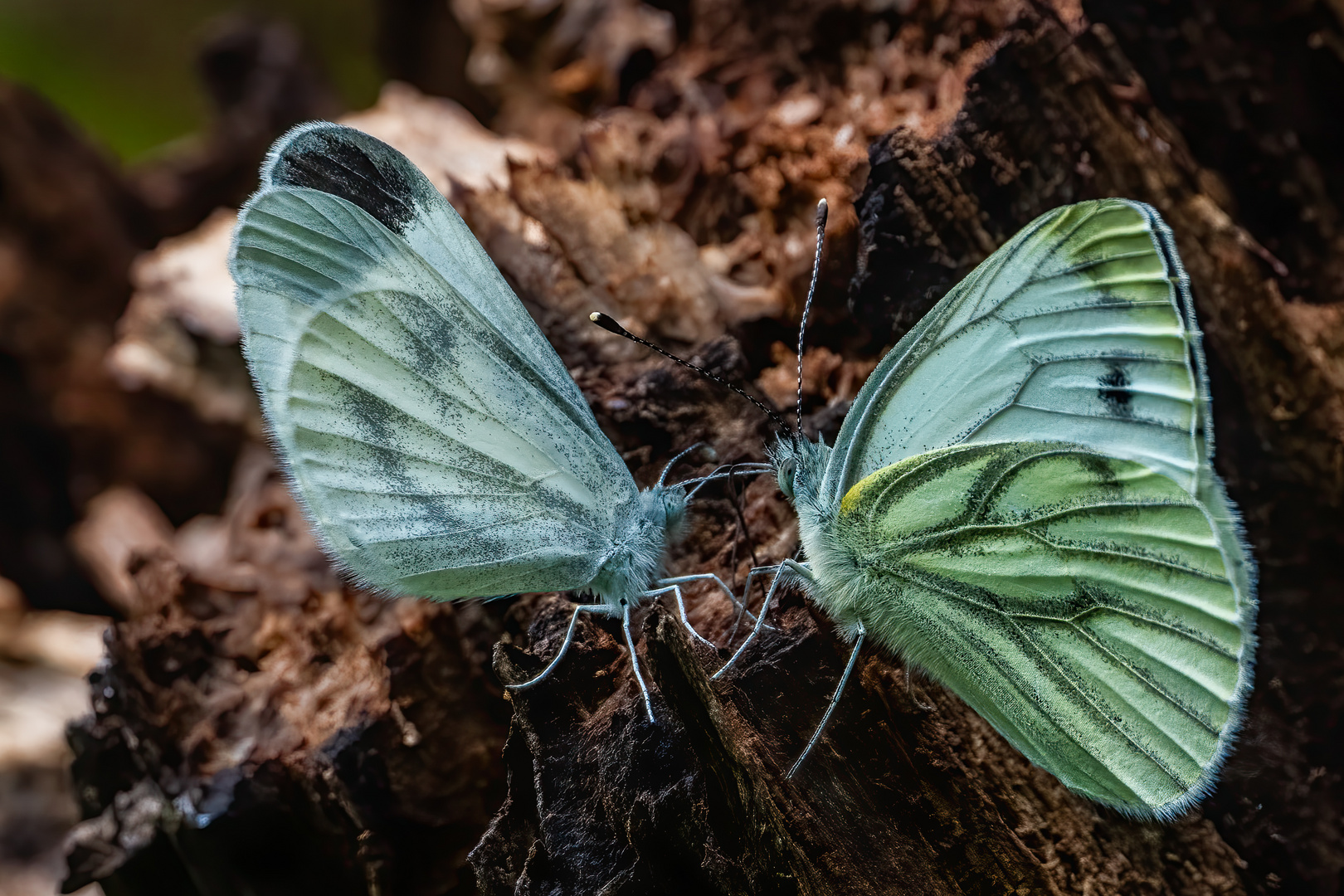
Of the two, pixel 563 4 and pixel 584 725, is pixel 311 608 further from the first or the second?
pixel 563 4

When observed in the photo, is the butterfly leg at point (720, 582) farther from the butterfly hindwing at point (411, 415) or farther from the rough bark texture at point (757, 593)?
the butterfly hindwing at point (411, 415)

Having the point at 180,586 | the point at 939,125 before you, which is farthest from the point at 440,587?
the point at 939,125

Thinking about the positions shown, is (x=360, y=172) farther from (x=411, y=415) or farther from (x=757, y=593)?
(x=757, y=593)

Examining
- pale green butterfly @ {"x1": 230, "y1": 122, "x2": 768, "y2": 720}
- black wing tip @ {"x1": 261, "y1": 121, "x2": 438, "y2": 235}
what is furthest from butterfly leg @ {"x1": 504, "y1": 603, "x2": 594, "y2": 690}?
black wing tip @ {"x1": 261, "y1": 121, "x2": 438, "y2": 235}

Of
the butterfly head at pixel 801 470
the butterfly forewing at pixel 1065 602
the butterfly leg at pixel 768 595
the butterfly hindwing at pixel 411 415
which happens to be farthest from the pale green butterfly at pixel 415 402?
the butterfly forewing at pixel 1065 602

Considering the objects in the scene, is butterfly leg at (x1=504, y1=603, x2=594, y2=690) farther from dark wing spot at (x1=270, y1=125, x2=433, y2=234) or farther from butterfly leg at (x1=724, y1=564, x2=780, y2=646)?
dark wing spot at (x1=270, y1=125, x2=433, y2=234)

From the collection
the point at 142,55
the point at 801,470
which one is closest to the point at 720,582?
the point at 801,470
